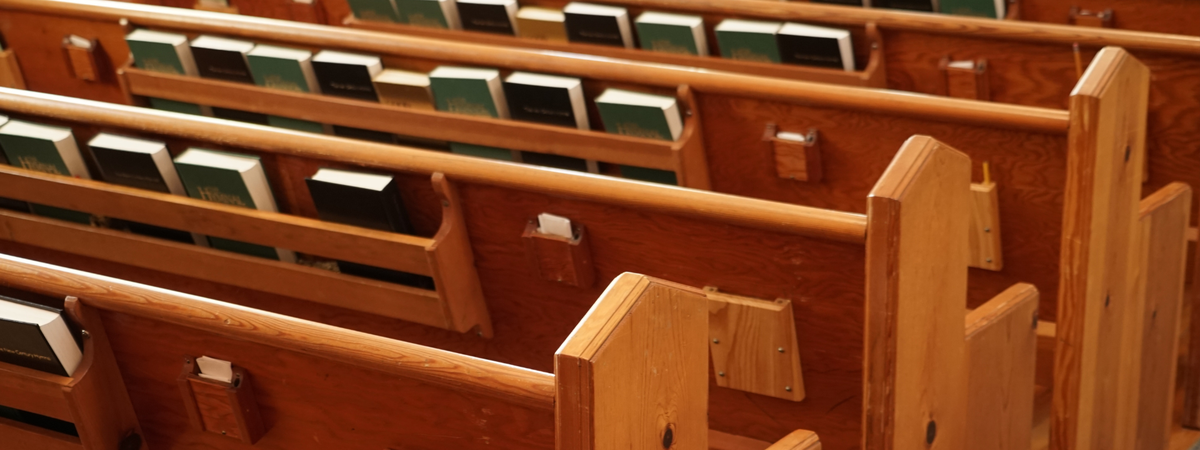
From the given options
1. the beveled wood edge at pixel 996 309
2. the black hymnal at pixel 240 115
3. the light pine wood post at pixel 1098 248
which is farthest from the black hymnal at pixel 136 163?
the light pine wood post at pixel 1098 248

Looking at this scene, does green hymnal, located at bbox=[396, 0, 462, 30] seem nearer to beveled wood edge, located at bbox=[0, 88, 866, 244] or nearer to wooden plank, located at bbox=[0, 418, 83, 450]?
beveled wood edge, located at bbox=[0, 88, 866, 244]

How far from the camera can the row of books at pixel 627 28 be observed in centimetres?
254

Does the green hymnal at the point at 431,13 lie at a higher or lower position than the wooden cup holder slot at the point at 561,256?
higher

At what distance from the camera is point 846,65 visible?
252 cm

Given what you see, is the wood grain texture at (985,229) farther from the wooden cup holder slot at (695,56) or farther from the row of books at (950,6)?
the row of books at (950,6)

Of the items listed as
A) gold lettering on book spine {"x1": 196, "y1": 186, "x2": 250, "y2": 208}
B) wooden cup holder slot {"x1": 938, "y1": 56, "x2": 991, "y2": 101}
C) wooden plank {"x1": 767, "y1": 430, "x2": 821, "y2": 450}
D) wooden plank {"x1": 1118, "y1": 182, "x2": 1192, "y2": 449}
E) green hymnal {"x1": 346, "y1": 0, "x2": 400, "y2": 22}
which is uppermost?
green hymnal {"x1": 346, "y1": 0, "x2": 400, "y2": 22}

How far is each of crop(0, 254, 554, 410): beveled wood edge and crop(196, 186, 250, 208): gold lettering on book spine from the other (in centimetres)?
51

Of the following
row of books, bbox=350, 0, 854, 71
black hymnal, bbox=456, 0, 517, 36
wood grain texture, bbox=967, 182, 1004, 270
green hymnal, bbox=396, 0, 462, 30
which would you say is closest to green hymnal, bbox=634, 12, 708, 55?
row of books, bbox=350, 0, 854, 71

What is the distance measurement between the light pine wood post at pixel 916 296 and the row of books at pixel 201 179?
90 cm

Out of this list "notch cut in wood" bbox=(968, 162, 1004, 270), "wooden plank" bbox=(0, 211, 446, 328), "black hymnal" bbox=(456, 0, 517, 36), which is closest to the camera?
"notch cut in wood" bbox=(968, 162, 1004, 270)

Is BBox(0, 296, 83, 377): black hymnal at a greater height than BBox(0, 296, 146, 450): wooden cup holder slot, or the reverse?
BBox(0, 296, 83, 377): black hymnal

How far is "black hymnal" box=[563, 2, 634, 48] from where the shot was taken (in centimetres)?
276

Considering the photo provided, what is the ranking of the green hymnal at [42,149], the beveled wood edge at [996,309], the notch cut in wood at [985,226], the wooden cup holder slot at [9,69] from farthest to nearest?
the wooden cup holder slot at [9,69], the green hymnal at [42,149], the notch cut in wood at [985,226], the beveled wood edge at [996,309]

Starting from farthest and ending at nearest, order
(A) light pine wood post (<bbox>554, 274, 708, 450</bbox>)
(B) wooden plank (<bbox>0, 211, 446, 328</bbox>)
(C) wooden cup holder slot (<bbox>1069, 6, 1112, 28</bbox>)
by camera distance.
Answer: (C) wooden cup holder slot (<bbox>1069, 6, 1112, 28</bbox>) → (B) wooden plank (<bbox>0, 211, 446, 328</bbox>) → (A) light pine wood post (<bbox>554, 274, 708, 450</bbox>)
